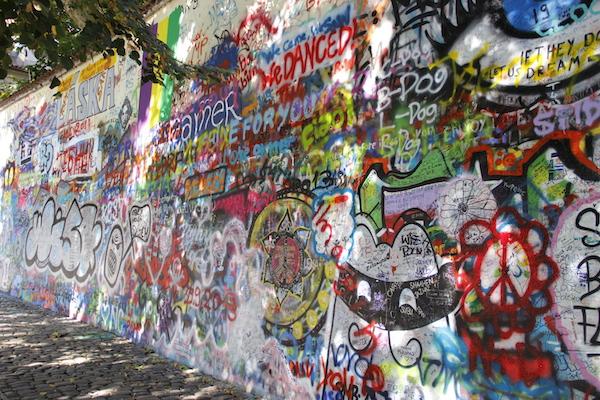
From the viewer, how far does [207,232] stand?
6262mm

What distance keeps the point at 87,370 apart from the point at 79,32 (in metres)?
3.66

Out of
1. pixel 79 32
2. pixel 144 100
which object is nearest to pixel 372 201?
pixel 79 32

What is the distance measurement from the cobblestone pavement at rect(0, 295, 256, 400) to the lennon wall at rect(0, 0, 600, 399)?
0.97 feet

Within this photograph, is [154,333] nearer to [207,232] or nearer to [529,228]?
[207,232]

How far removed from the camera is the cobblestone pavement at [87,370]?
5227mm

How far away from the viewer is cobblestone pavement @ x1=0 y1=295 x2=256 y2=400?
5.23 m

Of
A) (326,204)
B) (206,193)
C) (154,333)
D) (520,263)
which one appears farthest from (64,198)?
(520,263)

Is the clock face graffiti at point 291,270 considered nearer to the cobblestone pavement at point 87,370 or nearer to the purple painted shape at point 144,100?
the cobblestone pavement at point 87,370

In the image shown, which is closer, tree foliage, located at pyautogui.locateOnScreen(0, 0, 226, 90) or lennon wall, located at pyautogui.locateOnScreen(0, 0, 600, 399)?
lennon wall, located at pyautogui.locateOnScreen(0, 0, 600, 399)

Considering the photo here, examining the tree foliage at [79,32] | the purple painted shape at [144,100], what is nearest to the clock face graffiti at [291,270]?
the tree foliage at [79,32]

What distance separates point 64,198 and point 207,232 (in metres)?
5.39

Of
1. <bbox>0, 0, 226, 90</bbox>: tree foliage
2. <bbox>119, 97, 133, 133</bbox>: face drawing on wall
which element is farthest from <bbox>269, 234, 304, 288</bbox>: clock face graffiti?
<bbox>119, 97, 133, 133</bbox>: face drawing on wall

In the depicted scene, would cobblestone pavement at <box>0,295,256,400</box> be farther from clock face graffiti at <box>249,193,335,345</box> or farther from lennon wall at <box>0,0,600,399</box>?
clock face graffiti at <box>249,193,335,345</box>

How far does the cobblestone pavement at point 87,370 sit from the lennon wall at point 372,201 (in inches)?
11.6
